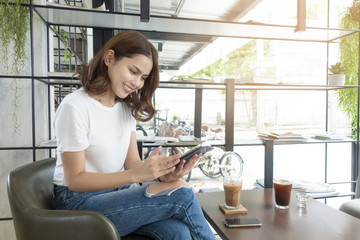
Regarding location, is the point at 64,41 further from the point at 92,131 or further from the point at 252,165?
the point at 252,165

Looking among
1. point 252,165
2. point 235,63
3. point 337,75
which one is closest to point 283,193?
point 337,75

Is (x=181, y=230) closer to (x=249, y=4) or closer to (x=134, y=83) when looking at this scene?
(x=134, y=83)

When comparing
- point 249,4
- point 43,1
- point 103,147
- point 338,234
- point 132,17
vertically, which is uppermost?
point 249,4

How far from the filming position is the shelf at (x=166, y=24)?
64.0 inches

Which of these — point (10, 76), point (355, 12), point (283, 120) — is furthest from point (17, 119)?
point (283, 120)

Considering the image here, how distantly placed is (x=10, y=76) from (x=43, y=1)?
0.65 meters

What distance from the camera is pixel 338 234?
0.94m

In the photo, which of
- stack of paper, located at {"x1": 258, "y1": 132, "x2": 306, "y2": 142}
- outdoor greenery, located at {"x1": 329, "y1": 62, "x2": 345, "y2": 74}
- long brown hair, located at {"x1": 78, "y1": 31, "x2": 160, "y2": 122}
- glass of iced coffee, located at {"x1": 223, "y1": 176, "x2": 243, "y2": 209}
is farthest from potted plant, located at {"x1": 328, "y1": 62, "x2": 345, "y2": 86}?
long brown hair, located at {"x1": 78, "y1": 31, "x2": 160, "y2": 122}

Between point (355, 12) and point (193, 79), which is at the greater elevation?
point (355, 12)

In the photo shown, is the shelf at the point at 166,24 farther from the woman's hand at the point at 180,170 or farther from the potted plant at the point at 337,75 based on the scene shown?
the woman's hand at the point at 180,170

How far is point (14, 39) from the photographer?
1.63 metres

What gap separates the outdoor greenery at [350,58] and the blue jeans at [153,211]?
2050mm

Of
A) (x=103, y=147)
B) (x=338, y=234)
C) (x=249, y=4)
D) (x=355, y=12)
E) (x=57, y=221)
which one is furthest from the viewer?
(x=249, y=4)

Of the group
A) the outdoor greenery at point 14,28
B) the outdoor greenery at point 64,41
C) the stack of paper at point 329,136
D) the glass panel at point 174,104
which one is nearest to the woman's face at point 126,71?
the outdoor greenery at point 14,28
